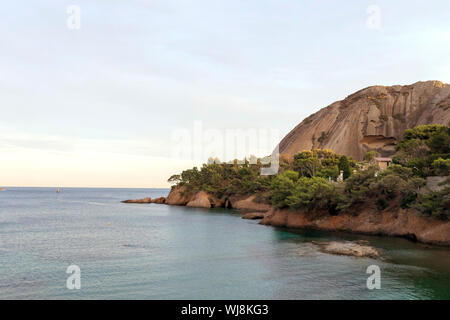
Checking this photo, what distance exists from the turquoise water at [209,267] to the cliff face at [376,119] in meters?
68.4

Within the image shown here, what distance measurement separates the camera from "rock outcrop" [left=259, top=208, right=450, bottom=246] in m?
37.9

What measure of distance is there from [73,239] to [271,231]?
83.3 ft

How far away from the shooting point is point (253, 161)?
112 metres

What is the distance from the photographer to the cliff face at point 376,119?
346 feet

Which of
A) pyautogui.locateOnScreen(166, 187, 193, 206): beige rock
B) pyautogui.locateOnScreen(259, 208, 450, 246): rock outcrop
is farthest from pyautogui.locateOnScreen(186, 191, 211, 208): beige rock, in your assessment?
pyautogui.locateOnScreen(259, 208, 450, 246): rock outcrop

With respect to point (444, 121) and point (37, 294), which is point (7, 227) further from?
point (444, 121)

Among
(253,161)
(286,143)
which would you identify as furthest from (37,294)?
(286,143)

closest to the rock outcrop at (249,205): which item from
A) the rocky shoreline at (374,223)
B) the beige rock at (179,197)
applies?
the beige rock at (179,197)

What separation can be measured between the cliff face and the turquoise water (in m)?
68.4

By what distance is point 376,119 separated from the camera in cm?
10794

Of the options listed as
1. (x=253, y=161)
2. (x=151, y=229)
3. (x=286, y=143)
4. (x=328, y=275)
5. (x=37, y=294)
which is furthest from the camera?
(x=286, y=143)

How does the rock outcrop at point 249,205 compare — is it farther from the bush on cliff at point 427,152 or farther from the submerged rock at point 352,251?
the submerged rock at point 352,251

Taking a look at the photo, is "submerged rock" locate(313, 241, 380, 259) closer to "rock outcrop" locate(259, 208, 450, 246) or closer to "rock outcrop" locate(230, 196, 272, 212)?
"rock outcrop" locate(259, 208, 450, 246)

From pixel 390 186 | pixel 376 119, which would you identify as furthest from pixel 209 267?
pixel 376 119
